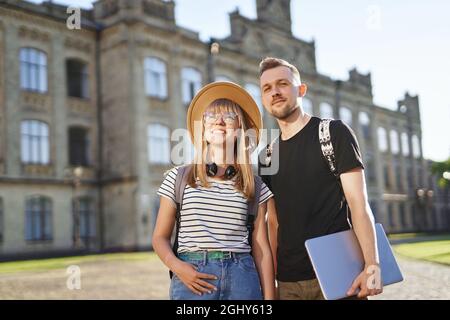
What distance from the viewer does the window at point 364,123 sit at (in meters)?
28.5

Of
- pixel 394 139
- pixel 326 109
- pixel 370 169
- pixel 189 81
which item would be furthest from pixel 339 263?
pixel 370 169

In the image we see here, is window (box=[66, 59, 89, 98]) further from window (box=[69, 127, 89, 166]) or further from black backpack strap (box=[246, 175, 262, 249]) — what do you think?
black backpack strap (box=[246, 175, 262, 249])

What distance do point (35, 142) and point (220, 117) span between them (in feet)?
58.5

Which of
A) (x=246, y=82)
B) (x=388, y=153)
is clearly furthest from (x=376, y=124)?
(x=246, y=82)

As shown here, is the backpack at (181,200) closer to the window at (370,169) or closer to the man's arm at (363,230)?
the man's arm at (363,230)

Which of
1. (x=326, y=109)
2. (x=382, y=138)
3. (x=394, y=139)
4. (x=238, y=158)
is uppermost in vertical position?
(x=326, y=109)

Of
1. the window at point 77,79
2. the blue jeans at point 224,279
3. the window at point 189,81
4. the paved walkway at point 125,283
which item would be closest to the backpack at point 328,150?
the blue jeans at point 224,279

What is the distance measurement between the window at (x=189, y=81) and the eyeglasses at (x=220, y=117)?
20.0m

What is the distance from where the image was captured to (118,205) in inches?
790

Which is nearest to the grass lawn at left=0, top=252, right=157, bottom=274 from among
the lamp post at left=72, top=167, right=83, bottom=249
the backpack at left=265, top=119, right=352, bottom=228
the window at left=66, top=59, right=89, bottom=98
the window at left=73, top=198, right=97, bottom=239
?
the lamp post at left=72, top=167, right=83, bottom=249

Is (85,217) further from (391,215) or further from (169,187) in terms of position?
(169,187)

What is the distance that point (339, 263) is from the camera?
223 centimetres

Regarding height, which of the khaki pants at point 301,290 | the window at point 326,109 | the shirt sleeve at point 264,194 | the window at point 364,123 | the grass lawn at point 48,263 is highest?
the window at point 326,109
